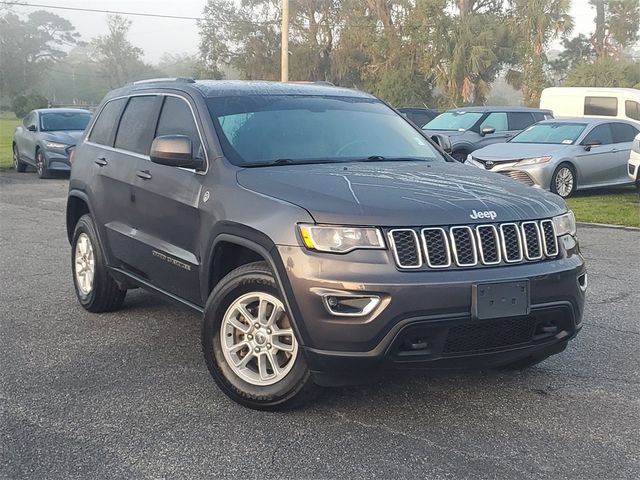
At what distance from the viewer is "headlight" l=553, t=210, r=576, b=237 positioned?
4.13 m

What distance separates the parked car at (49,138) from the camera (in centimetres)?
1783

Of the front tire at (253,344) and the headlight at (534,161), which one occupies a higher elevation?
the headlight at (534,161)

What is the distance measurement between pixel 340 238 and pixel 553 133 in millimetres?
12151

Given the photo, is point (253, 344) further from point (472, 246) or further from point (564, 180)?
point (564, 180)

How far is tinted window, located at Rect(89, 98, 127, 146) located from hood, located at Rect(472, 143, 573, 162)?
893 cm

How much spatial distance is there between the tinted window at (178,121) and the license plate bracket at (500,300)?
2.01 m

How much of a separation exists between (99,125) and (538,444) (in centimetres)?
432

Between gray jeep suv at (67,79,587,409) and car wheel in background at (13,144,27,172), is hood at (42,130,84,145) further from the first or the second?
gray jeep suv at (67,79,587,409)

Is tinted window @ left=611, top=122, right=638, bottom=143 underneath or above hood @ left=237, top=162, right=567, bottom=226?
above

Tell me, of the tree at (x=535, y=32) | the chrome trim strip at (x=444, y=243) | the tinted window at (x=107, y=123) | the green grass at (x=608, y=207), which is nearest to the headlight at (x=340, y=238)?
the chrome trim strip at (x=444, y=243)

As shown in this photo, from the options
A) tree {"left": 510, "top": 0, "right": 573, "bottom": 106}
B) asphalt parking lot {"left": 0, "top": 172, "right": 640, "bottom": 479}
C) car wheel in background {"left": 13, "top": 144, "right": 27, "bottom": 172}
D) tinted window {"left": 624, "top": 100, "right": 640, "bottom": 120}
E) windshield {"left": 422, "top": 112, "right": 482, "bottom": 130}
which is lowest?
asphalt parking lot {"left": 0, "top": 172, "right": 640, "bottom": 479}

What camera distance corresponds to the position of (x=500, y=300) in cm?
368

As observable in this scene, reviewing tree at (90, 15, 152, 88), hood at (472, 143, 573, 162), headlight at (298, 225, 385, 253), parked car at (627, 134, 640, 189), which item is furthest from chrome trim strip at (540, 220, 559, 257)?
tree at (90, 15, 152, 88)

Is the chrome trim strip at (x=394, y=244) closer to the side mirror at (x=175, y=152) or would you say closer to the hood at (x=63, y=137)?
the side mirror at (x=175, y=152)
